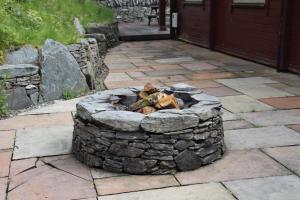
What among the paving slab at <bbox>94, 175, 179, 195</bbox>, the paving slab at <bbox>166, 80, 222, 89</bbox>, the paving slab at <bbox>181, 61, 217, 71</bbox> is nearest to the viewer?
the paving slab at <bbox>94, 175, 179, 195</bbox>

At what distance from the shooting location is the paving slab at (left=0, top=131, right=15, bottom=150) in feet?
15.8

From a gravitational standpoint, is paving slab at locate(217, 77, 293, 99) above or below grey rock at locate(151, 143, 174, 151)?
below

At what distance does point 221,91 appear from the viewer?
24.1ft

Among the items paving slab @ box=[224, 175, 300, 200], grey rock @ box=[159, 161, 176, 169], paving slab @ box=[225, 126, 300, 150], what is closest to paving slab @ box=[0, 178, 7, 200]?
grey rock @ box=[159, 161, 176, 169]

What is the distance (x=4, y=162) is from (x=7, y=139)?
0.73m

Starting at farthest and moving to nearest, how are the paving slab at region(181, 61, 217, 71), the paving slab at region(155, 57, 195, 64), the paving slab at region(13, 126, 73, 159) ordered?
the paving slab at region(155, 57, 195, 64)
the paving slab at region(181, 61, 217, 71)
the paving slab at region(13, 126, 73, 159)

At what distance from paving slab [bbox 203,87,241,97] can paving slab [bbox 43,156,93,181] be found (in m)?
3.24

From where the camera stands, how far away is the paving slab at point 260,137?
15.4 ft

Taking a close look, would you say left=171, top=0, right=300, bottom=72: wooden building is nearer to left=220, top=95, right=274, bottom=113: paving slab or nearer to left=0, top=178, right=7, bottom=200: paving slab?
left=220, top=95, right=274, bottom=113: paving slab

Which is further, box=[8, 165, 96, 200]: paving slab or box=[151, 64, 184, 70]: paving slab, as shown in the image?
box=[151, 64, 184, 70]: paving slab

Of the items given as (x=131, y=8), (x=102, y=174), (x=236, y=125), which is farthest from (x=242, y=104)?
(x=131, y=8)

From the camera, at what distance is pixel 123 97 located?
4973 millimetres

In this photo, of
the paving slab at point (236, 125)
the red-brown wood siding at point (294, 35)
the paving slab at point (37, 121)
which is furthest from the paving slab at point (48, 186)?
the red-brown wood siding at point (294, 35)

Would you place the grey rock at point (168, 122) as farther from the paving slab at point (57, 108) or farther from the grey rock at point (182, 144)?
the paving slab at point (57, 108)
